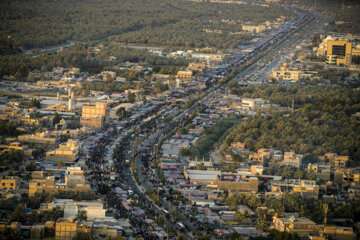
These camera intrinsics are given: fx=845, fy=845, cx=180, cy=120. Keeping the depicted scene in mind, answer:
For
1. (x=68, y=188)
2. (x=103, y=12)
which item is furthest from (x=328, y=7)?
(x=68, y=188)

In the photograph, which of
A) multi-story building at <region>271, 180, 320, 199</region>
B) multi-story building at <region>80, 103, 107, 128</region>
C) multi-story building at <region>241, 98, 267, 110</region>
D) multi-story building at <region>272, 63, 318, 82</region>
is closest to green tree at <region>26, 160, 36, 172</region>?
multi-story building at <region>80, 103, 107, 128</region>

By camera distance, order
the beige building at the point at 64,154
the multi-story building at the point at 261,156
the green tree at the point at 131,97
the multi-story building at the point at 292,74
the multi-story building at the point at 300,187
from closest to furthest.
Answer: the multi-story building at the point at 300,187, the beige building at the point at 64,154, the multi-story building at the point at 261,156, the green tree at the point at 131,97, the multi-story building at the point at 292,74

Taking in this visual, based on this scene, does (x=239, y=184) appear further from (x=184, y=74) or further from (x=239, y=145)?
(x=184, y=74)

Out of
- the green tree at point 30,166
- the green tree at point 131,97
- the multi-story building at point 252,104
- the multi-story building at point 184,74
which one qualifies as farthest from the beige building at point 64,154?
the multi-story building at point 184,74

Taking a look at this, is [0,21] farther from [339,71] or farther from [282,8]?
[282,8]

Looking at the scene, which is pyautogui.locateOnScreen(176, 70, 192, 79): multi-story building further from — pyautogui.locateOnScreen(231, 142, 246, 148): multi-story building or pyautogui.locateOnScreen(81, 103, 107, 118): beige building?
pyautogui.locateOnScreen(231, 142, 246, 148): multi-story building

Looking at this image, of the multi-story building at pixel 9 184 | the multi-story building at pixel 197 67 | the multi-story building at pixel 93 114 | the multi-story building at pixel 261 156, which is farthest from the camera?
the multi-story building at pixel 197 67

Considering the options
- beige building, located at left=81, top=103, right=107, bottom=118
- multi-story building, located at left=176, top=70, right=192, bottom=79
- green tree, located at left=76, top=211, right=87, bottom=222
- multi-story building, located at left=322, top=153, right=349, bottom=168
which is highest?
beige building, located at left=81, top=103, right=107, bottom=118

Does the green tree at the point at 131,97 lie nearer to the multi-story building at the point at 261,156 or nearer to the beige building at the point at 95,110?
the beige building at the point at 95,110
